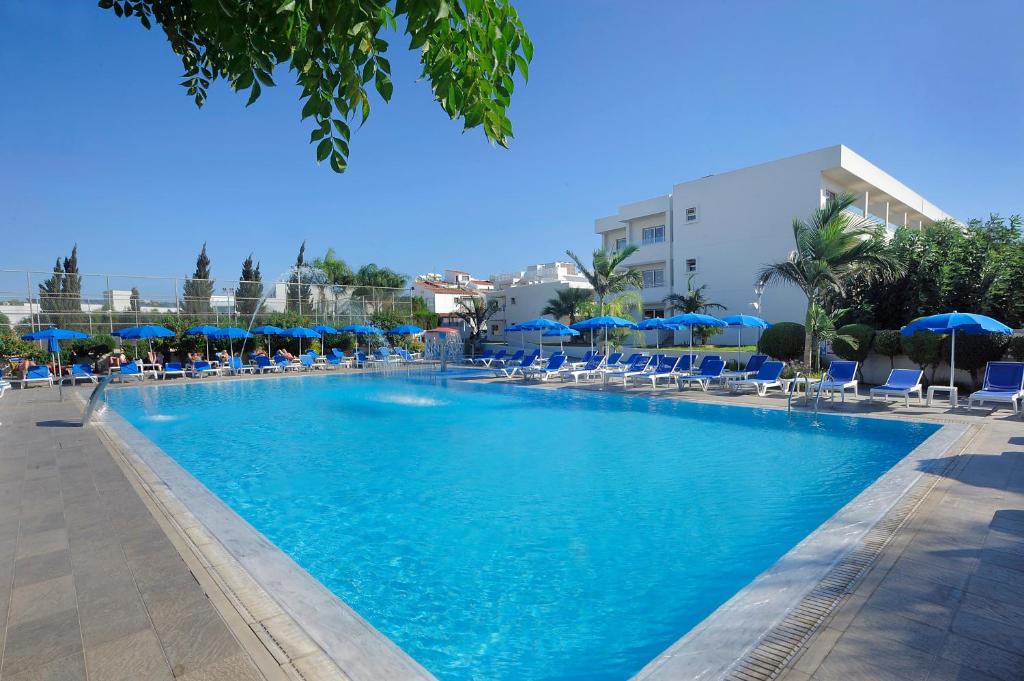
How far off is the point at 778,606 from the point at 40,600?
15.3 feet

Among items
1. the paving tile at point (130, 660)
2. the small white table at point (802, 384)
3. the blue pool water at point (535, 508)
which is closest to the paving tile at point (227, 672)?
the paving tile at point (130, 660)

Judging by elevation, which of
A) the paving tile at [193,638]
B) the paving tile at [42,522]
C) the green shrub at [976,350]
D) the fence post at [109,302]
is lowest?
the paving tile at [42,522]

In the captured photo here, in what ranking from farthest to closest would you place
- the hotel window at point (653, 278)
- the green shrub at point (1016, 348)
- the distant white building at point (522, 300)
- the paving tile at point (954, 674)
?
the distant white building at point (522, 300)
the hotel window at point (653, 278)
the green shrub at point (1016, 348)
the paving tile at point (954, 674)

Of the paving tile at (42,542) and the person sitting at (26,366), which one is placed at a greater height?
the person sitting at (26,366)

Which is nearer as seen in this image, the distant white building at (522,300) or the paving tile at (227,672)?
the paving tile at (227,672)

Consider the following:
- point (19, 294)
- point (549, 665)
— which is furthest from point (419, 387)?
point (19, 294)

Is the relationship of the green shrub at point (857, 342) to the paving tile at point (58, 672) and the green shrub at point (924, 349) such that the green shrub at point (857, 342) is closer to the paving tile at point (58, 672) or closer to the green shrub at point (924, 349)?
the green shrub at point (924, 349)

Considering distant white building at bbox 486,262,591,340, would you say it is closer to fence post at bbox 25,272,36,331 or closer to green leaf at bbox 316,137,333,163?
fence post at bbox 25,272,36,331

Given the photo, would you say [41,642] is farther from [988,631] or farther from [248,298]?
[248,298]

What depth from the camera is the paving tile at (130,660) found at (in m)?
2.59

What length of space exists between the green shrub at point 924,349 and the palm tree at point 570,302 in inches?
677

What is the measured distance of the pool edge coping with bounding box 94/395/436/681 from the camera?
2770 mm

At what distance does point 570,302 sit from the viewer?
3072 centimetres

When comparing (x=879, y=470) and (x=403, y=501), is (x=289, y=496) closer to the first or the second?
(x=403, y=501)
